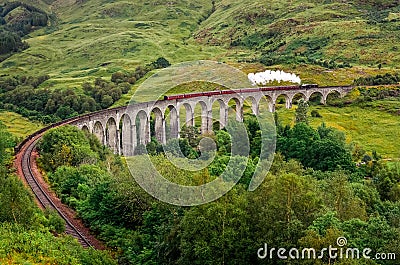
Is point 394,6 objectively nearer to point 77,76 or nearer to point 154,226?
point 77,76

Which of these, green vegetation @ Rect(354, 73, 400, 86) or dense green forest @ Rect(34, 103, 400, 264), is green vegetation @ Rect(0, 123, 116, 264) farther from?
green vegetation @ Rect(354, 73, 400, 86)

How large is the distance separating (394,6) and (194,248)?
21001 centimetres

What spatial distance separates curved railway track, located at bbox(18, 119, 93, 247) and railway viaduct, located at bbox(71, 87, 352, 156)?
37.0 ft

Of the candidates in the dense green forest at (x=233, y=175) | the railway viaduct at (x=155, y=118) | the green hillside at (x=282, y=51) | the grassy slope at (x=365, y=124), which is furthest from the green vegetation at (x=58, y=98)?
the grassy slope at (x=365, y=124)

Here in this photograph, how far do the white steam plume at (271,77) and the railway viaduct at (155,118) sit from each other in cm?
1613

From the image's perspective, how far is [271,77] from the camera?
120 meters

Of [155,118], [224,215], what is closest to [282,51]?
[155,118]

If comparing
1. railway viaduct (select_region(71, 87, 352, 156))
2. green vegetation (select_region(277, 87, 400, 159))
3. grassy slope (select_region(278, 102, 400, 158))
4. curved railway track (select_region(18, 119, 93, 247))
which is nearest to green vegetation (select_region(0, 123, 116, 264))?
curved railway track (select_region(18, 119, 93, 247))

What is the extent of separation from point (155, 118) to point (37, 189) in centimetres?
4839

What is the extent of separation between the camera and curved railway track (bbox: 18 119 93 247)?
97.5 ft

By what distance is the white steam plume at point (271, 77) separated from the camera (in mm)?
117750

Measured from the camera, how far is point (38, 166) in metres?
46.6

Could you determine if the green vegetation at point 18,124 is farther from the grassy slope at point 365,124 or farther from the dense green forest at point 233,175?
the grassy slope at point 365,124

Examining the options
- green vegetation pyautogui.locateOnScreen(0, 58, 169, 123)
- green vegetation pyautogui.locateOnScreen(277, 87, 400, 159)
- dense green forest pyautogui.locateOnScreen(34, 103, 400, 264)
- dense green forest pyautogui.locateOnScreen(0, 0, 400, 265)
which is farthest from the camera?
green vegetation pyautogui.locateOnScreen(0, 58, 169, 123)
